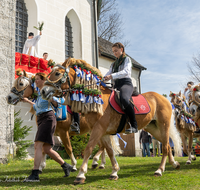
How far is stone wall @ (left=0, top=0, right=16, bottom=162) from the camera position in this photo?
26.3 feet

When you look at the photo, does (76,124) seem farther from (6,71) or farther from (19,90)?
(6,71)

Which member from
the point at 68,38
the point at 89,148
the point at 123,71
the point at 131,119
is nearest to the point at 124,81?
the point at 123,71

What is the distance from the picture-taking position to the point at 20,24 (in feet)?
39.2

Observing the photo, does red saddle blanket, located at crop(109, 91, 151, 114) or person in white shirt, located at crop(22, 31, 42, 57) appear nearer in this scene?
red saddle blanket, located at crop(109, 91, 151, 114)

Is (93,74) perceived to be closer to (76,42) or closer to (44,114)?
(44,114)

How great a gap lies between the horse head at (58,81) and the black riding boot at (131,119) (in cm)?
136

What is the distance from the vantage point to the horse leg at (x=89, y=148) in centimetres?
419

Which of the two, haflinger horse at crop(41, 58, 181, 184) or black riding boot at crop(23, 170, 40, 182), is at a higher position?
haflinger horse at crop(41, 58, 181, 184)

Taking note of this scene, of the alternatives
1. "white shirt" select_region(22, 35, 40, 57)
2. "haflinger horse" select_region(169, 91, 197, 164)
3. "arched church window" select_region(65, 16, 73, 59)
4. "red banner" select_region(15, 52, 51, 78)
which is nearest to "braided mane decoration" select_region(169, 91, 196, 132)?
"haflinger horse" select_region(169, 91, 197, 164)

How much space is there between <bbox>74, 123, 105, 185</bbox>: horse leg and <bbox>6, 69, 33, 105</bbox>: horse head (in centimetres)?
273

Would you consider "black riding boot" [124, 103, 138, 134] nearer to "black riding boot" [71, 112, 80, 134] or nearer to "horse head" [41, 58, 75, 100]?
"horse head" [41, 58, 75, 100]

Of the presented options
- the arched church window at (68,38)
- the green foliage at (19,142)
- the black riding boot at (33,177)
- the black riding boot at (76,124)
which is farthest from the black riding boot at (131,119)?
the arched church window at (68,38)

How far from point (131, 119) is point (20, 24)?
945 centimetres

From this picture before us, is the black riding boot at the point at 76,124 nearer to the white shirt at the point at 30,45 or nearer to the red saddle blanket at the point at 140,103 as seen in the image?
the red saddle blanket at the point at 140,103
